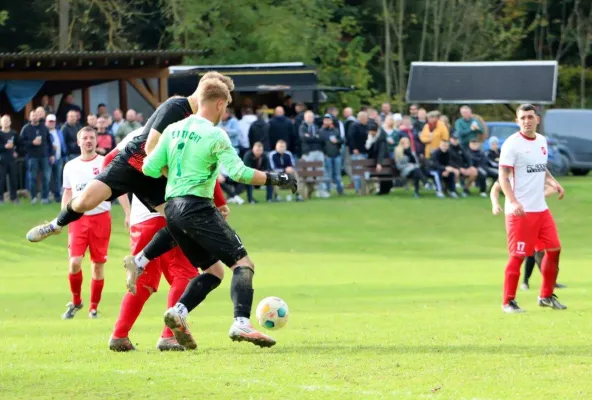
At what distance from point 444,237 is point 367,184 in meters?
5.80

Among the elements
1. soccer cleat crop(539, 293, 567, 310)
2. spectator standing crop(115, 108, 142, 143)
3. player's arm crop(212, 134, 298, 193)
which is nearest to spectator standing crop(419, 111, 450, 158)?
spectator standing crop(115, 108, 142, 143)

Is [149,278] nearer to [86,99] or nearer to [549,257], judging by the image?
[549,257]

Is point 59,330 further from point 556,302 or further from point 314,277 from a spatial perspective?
point 314,277

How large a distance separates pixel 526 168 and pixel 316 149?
17469mm

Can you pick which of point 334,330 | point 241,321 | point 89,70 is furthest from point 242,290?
point 89,70

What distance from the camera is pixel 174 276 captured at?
10.5 meters

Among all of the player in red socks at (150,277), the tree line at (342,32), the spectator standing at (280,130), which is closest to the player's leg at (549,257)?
the player in red socks at (150,277)

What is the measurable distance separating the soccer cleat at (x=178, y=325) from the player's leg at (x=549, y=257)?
15.6ft

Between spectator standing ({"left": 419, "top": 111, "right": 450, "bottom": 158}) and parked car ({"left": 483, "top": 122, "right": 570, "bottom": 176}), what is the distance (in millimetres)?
6270

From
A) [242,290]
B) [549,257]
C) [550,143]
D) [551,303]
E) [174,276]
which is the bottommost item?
[550,143]

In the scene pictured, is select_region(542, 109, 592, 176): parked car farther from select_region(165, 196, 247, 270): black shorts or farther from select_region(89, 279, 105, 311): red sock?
select_region(165, 196, 247, 270): black shorts

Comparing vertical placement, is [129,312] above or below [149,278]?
below

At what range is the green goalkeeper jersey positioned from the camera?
31.2 feet

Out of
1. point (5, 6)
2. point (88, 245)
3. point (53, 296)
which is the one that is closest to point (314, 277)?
point (53, 296)
